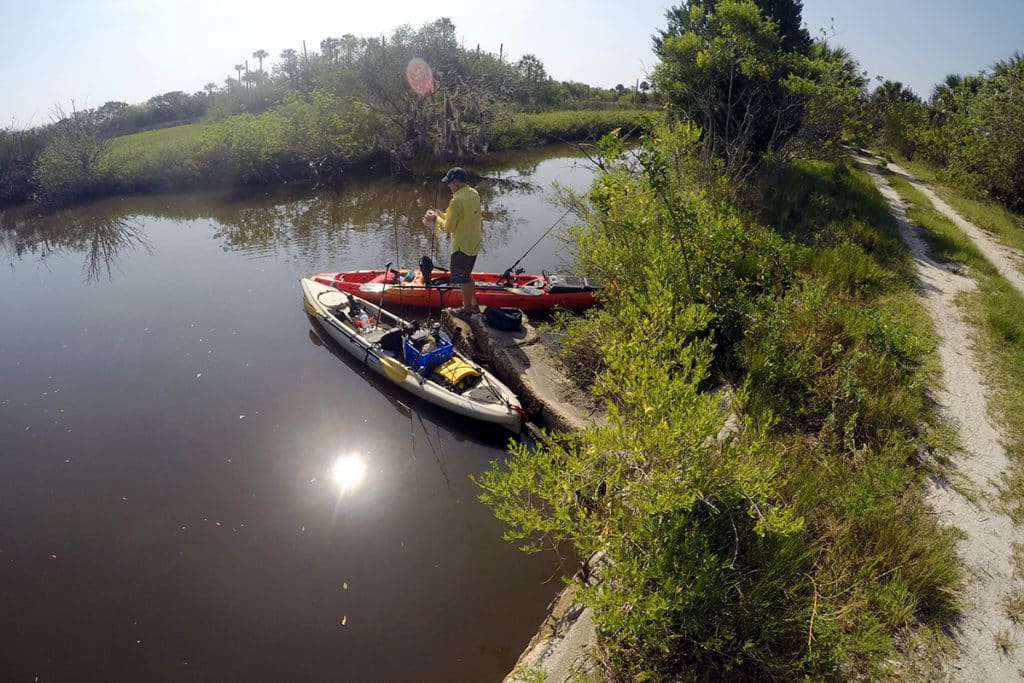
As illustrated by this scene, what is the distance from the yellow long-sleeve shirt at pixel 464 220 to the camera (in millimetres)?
7613

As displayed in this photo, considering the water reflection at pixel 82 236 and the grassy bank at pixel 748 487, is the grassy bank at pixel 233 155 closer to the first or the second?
the water reflection at pixel 82 236

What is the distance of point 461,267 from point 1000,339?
7.25m

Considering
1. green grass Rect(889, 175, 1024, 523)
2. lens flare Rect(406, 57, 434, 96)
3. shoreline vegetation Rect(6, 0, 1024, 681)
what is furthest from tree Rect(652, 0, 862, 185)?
lens flare Rect(406, 57, 434, 96)

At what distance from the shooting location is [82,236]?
14945 millimetres

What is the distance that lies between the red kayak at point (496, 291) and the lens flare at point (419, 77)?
628 inches

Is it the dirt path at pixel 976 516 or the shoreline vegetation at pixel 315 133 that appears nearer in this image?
the dirt path at pixel 976 516

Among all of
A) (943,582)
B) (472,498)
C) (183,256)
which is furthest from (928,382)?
(183,256)

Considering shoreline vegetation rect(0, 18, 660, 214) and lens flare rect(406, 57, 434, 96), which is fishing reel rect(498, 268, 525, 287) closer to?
shoreline vegetation rect(0, 18, 660, 214)

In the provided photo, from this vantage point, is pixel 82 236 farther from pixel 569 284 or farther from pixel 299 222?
pixel 569 284

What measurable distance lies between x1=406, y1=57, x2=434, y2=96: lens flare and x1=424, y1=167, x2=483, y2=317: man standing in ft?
56.1

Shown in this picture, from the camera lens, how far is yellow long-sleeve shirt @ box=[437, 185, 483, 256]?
7.61 meters

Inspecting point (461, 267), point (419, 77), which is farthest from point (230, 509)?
point (419, 77)

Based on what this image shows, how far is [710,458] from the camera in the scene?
319 cm

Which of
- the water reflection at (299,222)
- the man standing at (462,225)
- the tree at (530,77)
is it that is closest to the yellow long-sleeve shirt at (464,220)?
the man standing at (462,225)
